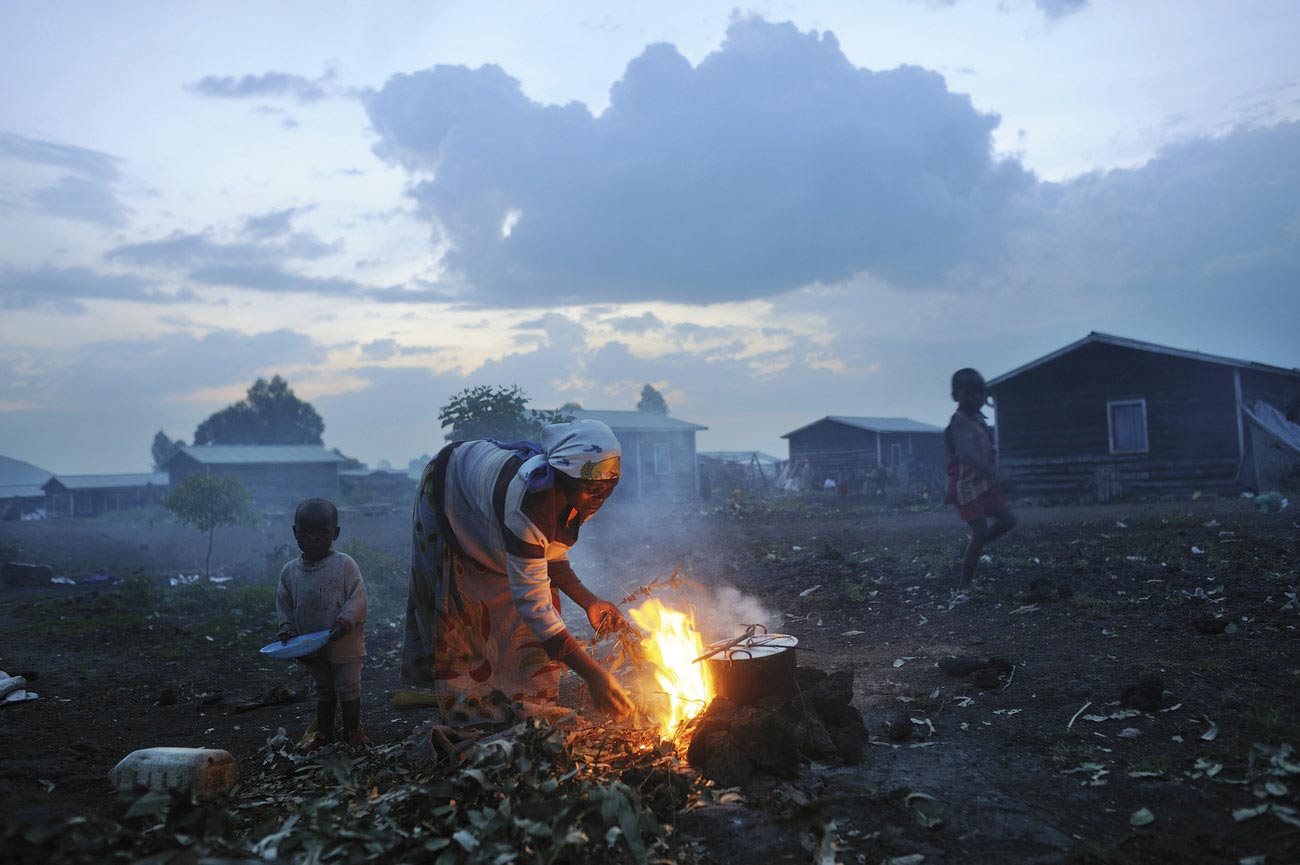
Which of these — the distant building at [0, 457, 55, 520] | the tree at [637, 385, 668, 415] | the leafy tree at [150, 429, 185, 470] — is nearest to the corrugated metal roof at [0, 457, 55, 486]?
the distant building at [0, 457, 55, 520]

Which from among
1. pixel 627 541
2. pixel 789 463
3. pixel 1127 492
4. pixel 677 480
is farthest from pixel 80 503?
pixel 1127 492

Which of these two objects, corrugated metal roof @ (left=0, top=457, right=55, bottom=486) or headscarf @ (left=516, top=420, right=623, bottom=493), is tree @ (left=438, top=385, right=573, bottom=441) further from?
corrugated metal roof @ (left=0, top=457, right=55, bottom=486)

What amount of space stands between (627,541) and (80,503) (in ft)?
171

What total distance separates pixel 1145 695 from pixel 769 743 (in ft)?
7.02

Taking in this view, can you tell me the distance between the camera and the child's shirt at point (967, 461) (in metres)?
8.06

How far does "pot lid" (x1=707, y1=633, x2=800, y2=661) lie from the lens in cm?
420

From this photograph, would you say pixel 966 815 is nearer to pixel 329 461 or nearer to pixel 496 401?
pixel 496 401

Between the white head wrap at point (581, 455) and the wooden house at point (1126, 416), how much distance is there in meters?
19.3

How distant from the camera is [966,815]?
330 centimetres

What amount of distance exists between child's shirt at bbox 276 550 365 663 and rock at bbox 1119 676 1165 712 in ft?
14.1

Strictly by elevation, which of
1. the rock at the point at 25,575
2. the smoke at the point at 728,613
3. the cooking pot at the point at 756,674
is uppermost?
the cooking pot at the point at 756,674

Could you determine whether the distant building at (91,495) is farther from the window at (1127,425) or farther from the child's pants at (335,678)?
the child's pants at (335,678)

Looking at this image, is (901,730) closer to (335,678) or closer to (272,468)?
(335,678)

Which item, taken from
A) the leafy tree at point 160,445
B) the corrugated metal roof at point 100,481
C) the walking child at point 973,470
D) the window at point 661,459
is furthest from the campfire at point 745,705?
the leafy tree at point 160,445
